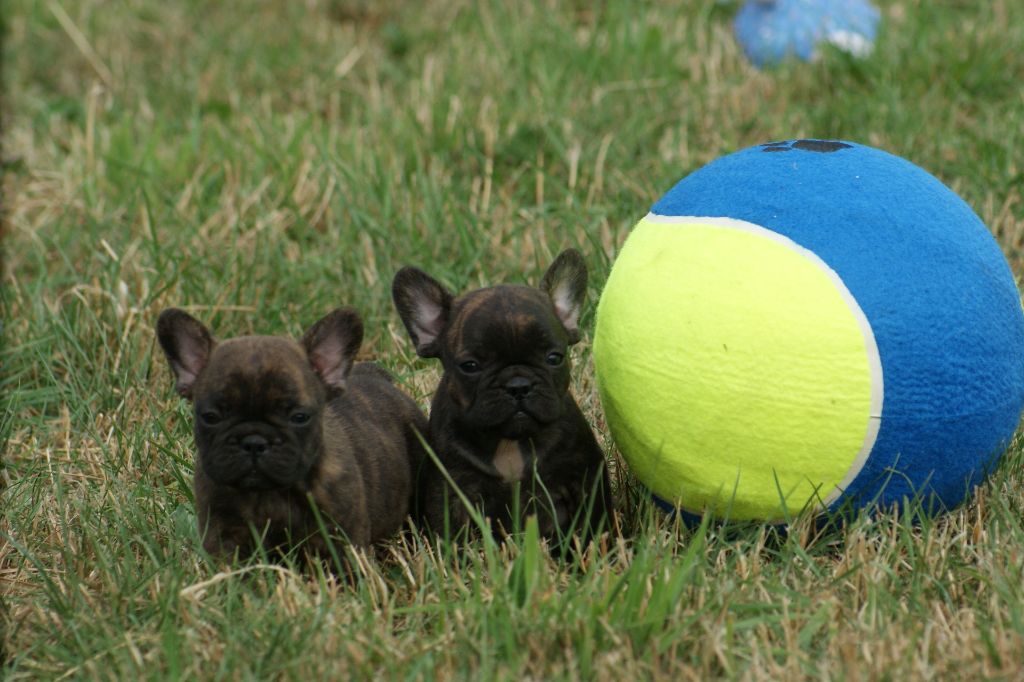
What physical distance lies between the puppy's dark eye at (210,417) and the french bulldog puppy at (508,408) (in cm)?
81

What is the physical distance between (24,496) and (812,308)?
10.7 ft

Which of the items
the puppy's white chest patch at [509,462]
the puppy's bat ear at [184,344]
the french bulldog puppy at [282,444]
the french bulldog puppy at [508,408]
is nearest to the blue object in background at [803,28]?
the french bulldog puppy at [508,408]

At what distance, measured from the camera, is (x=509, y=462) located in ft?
15.8

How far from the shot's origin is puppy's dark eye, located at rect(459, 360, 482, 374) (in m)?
4.66

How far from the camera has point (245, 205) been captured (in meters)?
7.70

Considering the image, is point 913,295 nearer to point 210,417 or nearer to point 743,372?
point 743,372

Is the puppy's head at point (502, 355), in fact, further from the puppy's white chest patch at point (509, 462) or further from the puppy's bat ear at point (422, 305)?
the puppy's white chest patch at point (509, 462)

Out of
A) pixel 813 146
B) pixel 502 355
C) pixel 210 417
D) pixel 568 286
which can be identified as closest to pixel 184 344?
pixel 210 417

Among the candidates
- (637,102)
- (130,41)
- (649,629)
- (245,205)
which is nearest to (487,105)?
(637,102)

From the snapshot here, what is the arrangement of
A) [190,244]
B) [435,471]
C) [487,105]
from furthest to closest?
[487,105] → [190,244] → [435,471]

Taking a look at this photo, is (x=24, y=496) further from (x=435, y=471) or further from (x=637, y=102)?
(x=637, y=102)

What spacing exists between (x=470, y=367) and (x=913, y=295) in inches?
59.3

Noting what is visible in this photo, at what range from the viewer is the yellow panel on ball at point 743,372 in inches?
169

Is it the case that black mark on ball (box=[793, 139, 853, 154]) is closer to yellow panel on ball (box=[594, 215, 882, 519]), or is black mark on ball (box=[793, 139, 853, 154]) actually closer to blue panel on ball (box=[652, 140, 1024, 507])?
blue panel on ball (box=[652, 140, 1024, 507])
